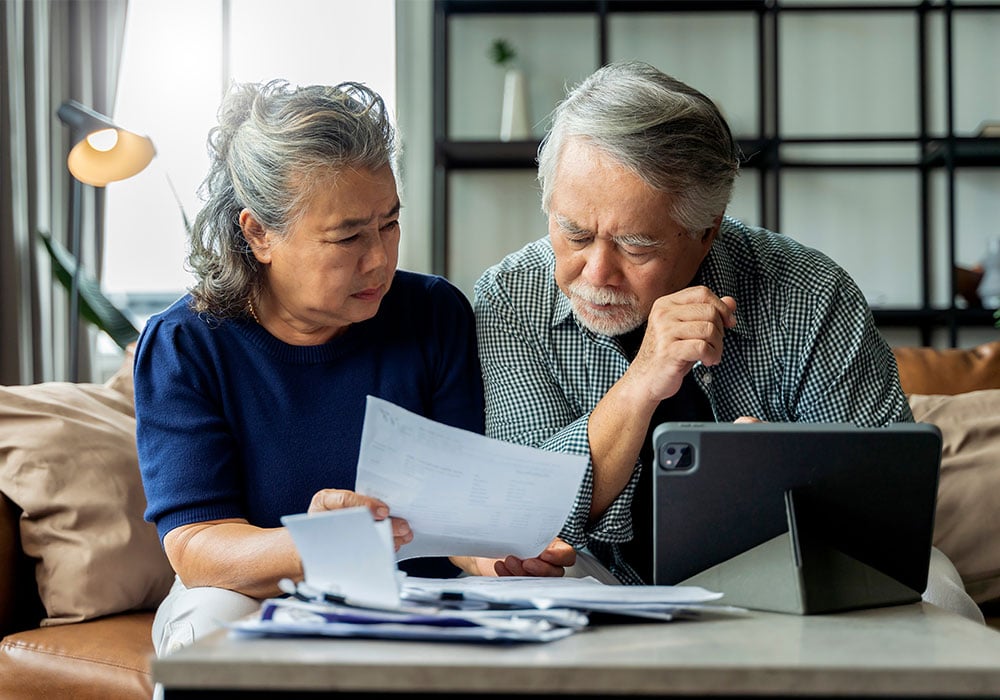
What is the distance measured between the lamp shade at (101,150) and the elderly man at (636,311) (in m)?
1.59

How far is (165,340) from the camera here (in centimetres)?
154

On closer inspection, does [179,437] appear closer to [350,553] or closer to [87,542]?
[87,542]

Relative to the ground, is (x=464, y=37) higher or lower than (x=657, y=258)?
higher

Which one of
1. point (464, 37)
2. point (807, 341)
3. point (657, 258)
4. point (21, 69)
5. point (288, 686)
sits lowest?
point (288, 686)

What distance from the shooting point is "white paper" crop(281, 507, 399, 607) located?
0.83 metres

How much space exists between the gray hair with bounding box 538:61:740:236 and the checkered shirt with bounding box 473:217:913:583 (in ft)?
0.44

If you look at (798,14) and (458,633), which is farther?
(798,14)

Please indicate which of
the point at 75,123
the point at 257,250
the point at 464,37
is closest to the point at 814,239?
the point at 464,37

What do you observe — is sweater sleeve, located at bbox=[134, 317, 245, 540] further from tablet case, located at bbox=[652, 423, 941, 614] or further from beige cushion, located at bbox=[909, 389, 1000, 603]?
beige cushion, located at bbox=[909, 389, 1000, 603]

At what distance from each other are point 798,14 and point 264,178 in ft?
10.3

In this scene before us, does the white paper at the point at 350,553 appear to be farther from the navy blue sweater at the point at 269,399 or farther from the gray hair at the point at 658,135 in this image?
the gray hair at the point at 658,135

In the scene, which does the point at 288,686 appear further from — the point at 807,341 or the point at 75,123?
the point at 75,123

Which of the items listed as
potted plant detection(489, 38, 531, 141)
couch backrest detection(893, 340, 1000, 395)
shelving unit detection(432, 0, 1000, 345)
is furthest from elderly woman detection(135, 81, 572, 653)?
potted plant detection(489, 38, 531, 141)

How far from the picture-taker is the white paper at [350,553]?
2.73 ft
